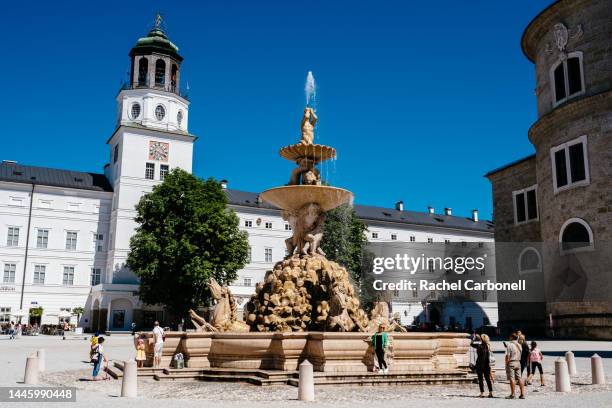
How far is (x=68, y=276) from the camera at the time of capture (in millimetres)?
53125

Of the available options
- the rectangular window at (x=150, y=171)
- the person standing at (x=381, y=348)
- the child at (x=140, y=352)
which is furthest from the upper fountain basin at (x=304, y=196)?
the rectangular window at (x=150, y=171)

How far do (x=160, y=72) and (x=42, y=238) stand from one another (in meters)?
19.9

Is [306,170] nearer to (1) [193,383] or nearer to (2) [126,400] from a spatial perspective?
(1) [193,383]

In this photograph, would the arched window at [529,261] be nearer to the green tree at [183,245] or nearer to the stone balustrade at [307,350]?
the green tree at [183,245]

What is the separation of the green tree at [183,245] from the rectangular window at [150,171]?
41.7 feet

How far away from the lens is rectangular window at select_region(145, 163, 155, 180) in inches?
2207

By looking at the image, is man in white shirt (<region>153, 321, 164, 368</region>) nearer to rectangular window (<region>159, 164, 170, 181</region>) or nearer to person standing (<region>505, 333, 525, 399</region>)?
person standing (<region>505, 333, 525, 399</region>)

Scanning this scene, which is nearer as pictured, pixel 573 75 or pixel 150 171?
pixel 573 75

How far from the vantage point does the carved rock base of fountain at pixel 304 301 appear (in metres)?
14.4

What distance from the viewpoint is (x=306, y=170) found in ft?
57.0

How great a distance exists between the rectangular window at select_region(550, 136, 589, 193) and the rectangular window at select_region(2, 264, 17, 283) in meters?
44.7

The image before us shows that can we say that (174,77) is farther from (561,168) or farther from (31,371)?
(31,371)

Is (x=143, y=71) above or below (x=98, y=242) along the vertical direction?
above

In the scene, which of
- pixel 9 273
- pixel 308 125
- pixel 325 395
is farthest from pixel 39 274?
pixel 325 395
